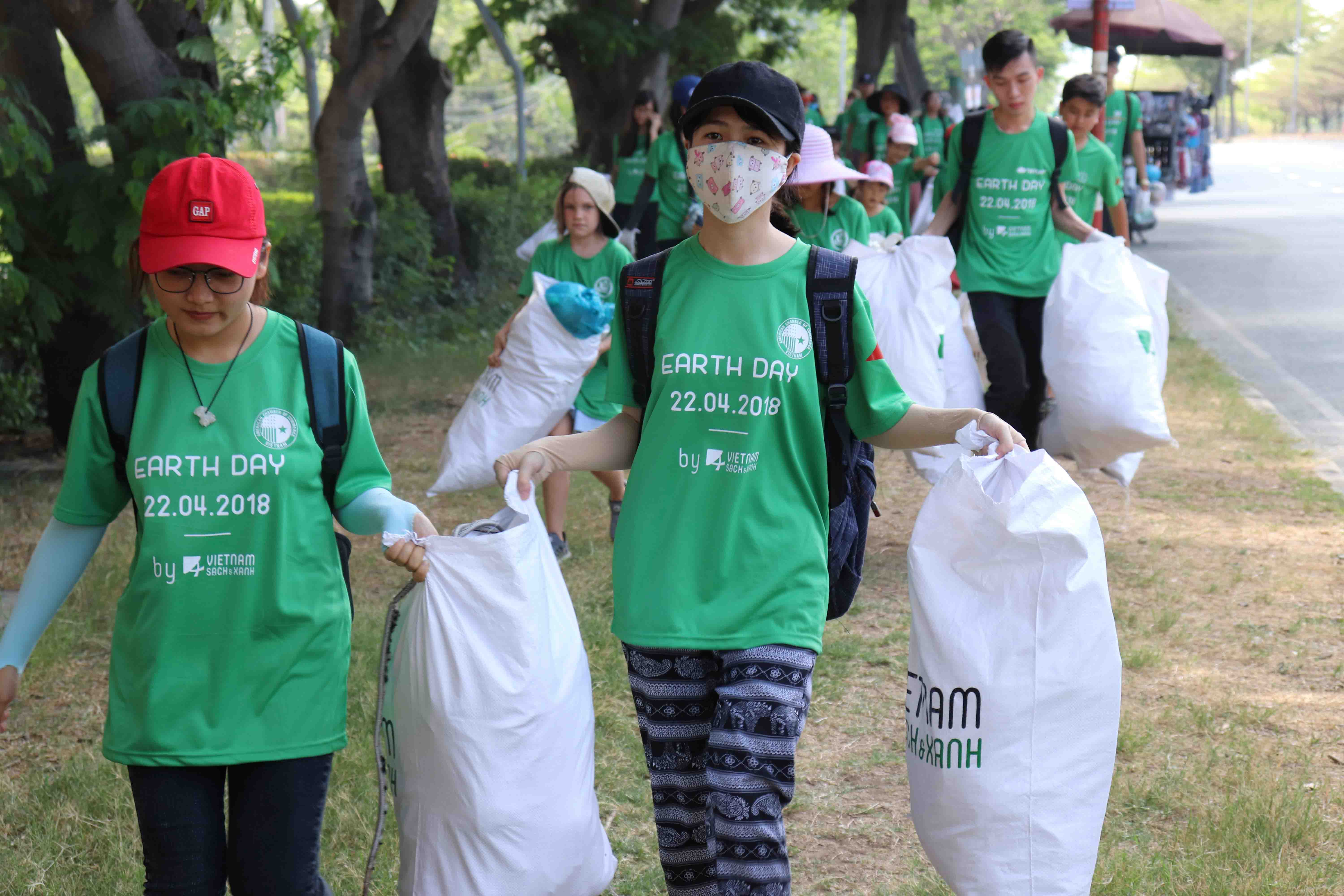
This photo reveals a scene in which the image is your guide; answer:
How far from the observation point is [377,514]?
8.51 ft

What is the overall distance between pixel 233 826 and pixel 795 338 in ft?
4.24

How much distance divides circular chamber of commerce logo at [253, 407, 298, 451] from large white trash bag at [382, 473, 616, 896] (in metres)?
0.30

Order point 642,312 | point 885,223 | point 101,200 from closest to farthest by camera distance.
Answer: point 642,312
point 101,200
point 885,223

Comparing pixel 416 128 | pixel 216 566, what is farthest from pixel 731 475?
pixel 416 128

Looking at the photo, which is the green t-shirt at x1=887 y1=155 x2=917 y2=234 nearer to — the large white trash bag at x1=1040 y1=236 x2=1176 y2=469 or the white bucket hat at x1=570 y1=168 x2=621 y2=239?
the white bucket hat at x1=570 y1=168 x2=621 y2=239

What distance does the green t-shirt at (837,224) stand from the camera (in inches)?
274

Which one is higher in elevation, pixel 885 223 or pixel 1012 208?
pixel 1012 208

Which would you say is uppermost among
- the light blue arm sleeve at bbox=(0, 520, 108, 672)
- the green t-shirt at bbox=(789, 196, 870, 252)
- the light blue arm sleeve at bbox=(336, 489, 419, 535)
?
the green t-shirt at bbox=(789, 196, 870, 252)

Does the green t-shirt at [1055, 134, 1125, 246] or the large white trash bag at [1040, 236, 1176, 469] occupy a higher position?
the green t-shirt at [1055, 134, 1125, 246]

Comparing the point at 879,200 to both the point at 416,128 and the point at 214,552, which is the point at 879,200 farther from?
the point at 416,128

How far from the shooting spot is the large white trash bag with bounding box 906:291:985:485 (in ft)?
19.3

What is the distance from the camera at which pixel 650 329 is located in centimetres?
285

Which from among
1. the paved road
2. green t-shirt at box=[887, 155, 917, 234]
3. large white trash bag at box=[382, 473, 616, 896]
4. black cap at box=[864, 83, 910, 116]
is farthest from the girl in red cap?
black cap at box=[864, 83, 910, 116]

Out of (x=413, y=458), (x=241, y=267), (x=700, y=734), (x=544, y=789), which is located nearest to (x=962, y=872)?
(x=700, y=734)
